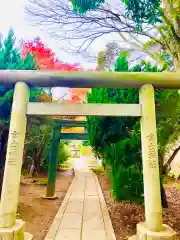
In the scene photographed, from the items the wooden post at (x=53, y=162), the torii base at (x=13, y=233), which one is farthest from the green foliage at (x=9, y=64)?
the torii base at (x=13, y=233)

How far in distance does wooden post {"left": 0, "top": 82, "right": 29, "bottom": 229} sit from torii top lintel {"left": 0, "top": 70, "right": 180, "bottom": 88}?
0.15 meters

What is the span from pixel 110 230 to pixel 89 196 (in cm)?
368

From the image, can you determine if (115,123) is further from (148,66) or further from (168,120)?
(148,66)

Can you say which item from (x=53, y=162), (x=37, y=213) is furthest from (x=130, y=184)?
(x=53, y=162)

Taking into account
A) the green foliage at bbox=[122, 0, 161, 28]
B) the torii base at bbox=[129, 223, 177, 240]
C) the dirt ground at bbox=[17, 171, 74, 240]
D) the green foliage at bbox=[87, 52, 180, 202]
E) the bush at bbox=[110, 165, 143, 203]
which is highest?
the green foliage at bbox=[122, 0, 161, 28]

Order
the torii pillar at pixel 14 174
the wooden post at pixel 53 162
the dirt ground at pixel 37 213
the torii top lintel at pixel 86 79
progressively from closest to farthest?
1. the torii pillar at pixel 14 174
2. the torii top lintel at pixel 86 79
3. the dirt ground at pixel 37 213
4. the wooden post at pixel 53 162

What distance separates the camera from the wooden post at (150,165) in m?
2.66

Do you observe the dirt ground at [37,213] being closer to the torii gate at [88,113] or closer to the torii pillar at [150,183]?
the torii gate at [88,113]

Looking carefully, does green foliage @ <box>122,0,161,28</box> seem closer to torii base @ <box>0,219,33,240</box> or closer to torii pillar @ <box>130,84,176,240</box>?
torii pillar @ <box>130,84,176,240</box>

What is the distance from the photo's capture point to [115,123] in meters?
5.25

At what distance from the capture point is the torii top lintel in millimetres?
2984

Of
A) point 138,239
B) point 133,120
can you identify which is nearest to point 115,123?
point 133,120

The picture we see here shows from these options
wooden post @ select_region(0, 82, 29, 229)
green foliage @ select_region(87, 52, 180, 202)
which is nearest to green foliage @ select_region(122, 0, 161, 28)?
green foliage @ select_region(87, 52, 180, 202)

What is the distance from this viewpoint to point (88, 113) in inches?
115
